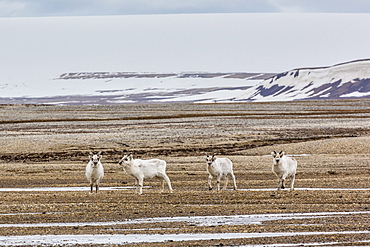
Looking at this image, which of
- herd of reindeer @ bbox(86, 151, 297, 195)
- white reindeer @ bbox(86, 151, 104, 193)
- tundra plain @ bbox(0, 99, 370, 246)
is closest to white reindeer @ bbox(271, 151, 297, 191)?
herd of reindeer @ bbox(86, 151, 297, 195)

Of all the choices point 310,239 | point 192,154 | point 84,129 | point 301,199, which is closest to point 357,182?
point 301,199

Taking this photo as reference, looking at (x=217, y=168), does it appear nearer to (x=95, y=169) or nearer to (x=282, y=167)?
(x=282, y=167)

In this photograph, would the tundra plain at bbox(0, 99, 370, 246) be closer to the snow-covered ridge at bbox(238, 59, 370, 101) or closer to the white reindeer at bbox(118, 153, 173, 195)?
the white reindeer at bbox(118, 153, 173, 195)

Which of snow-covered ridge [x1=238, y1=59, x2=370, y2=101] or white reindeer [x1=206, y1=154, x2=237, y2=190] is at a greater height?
snow-covered ridge [x1=238, y1=59, x2=370, y2=101]

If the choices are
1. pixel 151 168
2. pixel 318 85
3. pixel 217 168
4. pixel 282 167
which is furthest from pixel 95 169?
pixel 318 85

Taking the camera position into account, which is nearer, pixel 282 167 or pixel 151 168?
pixel 282 167

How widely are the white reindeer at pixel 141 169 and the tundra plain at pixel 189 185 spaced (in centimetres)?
44

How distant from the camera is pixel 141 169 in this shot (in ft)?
59.9

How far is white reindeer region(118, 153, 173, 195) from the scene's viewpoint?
59.3 feet

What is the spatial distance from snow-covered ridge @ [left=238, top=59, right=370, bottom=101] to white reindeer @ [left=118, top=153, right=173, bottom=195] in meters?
114

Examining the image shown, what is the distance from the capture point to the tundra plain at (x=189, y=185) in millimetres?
12086

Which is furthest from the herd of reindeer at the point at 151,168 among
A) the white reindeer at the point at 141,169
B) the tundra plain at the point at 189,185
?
the tundra plain at the point at 189,185

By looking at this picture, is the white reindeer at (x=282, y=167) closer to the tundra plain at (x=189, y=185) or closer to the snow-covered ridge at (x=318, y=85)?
the tundra plain at (x=189, y=185)

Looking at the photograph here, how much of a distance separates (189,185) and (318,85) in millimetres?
124485
